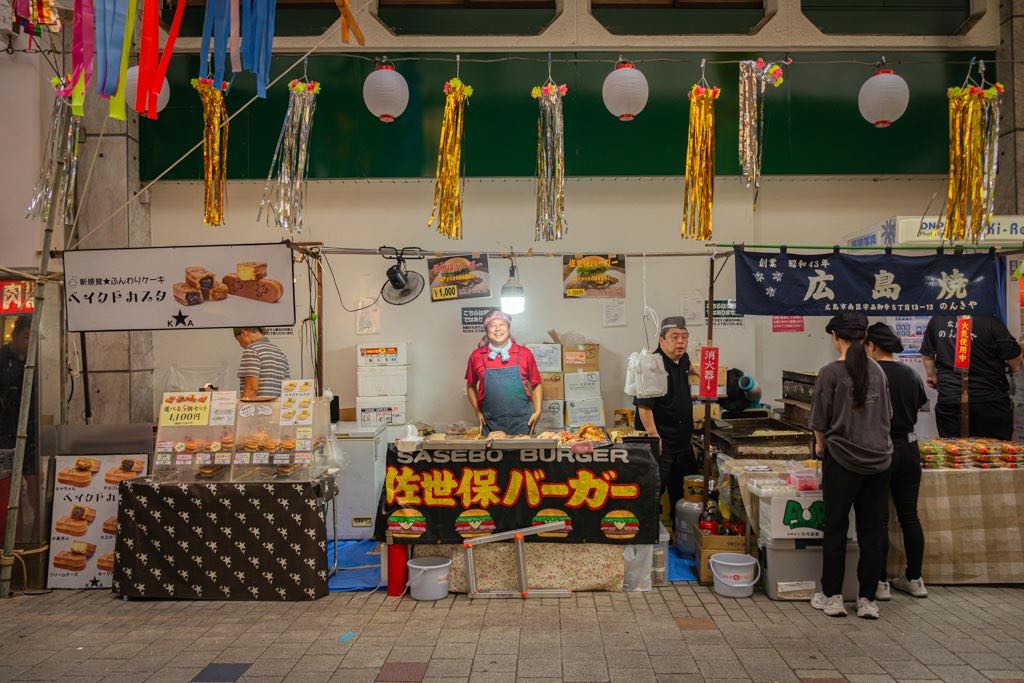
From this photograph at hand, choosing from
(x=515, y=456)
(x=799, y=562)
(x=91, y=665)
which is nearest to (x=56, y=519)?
(x=91, y=665)

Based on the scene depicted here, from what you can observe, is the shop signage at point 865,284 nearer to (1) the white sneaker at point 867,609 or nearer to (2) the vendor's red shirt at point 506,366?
(2) the vendor's red shirt at point 506,366

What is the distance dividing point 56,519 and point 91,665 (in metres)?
1.94

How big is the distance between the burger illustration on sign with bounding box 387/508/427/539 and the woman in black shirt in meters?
3.20

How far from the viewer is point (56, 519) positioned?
585cm

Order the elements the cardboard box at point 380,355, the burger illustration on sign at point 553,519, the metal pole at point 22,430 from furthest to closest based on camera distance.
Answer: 1. the cardboard box at point 380,355
2. the metal pole at point 22,430
3. the burger illustration on sign at point 553,519

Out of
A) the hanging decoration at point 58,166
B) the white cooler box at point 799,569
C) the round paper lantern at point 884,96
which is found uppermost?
the round paper lantern at point 884,96

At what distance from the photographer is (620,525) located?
5.45 meters

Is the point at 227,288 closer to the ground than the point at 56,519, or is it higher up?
higher up

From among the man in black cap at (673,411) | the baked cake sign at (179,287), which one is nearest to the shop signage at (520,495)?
the man in black cap at (673,411)

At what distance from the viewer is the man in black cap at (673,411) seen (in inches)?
260

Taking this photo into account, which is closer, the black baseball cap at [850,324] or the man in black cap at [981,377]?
the black baseball cap at [850,324]

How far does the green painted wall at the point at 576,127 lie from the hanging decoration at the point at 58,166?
2.37 meters

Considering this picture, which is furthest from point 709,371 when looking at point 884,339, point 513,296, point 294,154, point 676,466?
point 294,154

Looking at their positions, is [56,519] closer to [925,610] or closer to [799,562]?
[799,562]
